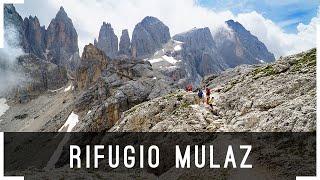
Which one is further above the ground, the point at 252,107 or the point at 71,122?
the point at 71,122

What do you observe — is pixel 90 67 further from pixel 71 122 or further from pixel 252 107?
pixel 252 107

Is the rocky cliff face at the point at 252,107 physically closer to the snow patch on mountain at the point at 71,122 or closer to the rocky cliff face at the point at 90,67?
the snow patch on mountain at the point at 71,122

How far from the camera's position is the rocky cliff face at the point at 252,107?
39.7 metres

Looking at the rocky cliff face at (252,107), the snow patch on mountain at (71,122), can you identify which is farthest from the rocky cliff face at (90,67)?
the rocky cliff face at (252,107)

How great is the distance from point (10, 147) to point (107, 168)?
87094 millimetres

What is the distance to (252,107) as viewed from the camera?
4781 centimetres

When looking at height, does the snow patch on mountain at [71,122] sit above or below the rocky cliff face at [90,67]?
below

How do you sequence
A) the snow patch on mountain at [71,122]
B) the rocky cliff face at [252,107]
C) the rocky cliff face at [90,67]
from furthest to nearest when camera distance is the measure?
the rocky cliff face at [90,67]
the snow patch on mountain at [71,122]
the rocky cliff face at [252,107]

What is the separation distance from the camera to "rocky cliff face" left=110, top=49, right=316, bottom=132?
39728 mm

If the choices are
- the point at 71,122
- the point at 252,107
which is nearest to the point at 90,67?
the point at 71,122

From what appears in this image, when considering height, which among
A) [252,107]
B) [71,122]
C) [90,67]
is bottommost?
[252,107]

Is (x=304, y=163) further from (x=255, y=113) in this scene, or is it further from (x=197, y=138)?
(x=197, y=138)

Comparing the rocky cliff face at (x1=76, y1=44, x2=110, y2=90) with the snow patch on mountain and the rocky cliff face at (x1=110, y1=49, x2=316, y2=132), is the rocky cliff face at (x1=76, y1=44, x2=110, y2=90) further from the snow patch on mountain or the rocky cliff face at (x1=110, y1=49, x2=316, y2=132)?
the rocky cliff face at (x1=110, y1=49, x2=316, y2=132)

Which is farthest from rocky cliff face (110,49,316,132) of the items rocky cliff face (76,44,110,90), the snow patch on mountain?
rocky cliff face (76,44,110,90)
